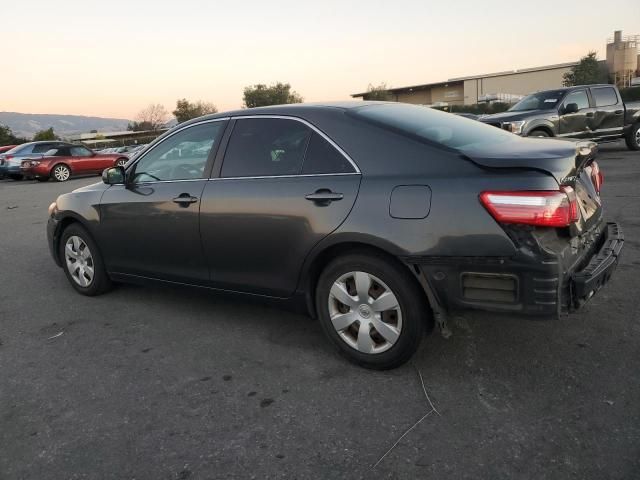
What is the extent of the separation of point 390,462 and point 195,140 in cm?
284

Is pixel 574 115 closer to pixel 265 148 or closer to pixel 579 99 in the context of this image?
pixel 579 99

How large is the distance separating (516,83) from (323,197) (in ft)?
279

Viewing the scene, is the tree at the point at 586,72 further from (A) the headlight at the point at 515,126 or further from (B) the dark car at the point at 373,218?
(B) the dark car at the point at 373,218

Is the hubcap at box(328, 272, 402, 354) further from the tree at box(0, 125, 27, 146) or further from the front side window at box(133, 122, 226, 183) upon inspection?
the tree at box(0, 125, 27, 146)

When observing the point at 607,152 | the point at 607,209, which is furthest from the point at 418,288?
the point at 607,152

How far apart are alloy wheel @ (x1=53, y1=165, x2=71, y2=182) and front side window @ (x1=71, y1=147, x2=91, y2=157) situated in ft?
2.01

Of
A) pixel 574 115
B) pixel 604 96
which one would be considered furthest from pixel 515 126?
pixel 604 96

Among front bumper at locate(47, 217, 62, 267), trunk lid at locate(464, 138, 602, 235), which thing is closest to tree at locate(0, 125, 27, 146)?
front bumper at locate(47, 217, 62, 267)

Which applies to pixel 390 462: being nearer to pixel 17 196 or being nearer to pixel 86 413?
pixel 86 413

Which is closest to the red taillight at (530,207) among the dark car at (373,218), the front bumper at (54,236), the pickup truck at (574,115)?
the dark car at (373,218)

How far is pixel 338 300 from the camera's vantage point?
335 cm

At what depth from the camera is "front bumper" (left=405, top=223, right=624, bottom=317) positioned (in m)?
2.75

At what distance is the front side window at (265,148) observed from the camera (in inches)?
141

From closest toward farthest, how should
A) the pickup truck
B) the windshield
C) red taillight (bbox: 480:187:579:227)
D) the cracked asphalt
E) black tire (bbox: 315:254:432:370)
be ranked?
the cracked asphalt → red taillight (bbox: 480:187:579:227) → black tire (bbox: 315:254:432:370) → the pickup truck → the windshield
